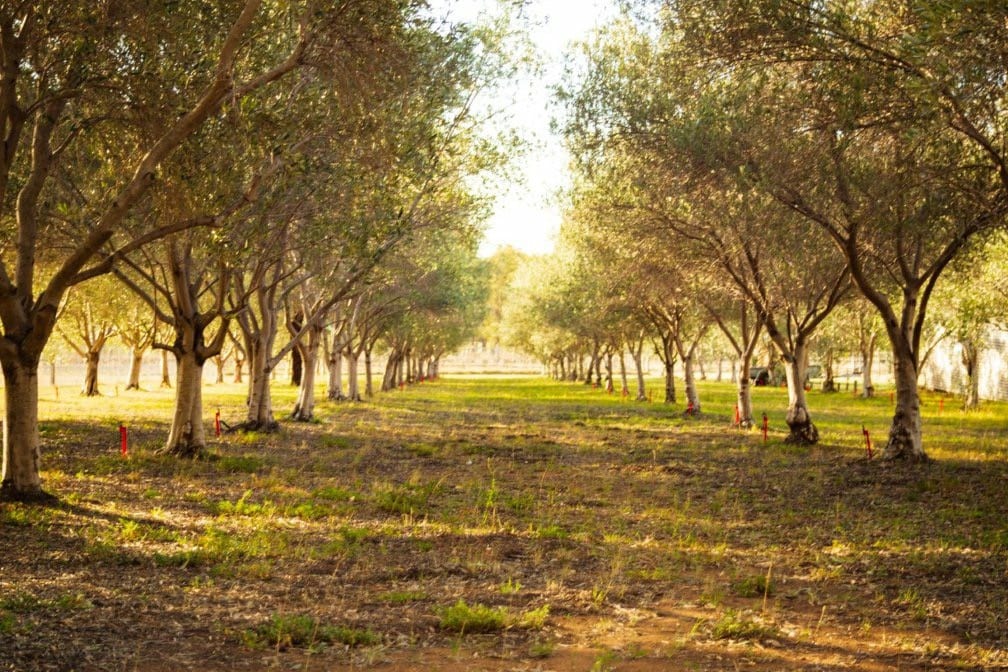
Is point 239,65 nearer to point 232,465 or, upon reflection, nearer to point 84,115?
point 84,115

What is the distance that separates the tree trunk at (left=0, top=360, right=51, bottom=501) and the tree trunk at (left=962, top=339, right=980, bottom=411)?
154ft

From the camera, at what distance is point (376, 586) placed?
10961mm

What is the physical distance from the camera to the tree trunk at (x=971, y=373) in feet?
169

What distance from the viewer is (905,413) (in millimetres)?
23734

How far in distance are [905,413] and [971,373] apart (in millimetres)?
34450

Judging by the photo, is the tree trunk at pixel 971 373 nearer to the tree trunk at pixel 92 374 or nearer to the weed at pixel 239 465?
the weed at pixel 239 465

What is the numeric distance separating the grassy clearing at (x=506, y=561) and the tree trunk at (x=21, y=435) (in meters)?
0.78

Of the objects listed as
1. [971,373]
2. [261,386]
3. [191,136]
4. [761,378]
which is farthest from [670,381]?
[761,378]

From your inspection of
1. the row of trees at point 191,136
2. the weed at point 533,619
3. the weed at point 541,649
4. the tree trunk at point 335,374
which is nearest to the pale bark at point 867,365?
the tree trunk at point 335,374

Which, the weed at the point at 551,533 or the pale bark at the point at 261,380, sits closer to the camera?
the weed at the point at 551,533

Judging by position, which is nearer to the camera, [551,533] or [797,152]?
[551,533]

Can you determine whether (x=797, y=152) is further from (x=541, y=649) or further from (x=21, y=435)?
(x=21, y=435)

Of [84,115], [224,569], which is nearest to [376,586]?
[224,569]

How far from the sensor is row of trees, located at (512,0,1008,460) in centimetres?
1476
